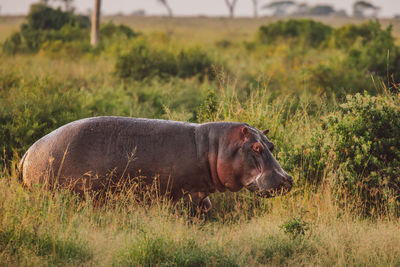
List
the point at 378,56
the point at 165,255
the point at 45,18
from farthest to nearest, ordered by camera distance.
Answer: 1. the point at 45,18
2. the point at 378,56
3. the point at 165,255

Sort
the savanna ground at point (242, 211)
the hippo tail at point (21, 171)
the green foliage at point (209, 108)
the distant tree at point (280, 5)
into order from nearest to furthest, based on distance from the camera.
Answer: the savanna ground at point (242, 211) < the hippo tail at point (21, 171) < the green foliage at point (209, 108) < the distant tree at point (280, 5)

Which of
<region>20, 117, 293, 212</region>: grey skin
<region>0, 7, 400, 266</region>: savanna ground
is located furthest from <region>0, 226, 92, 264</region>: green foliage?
<region>20, 117, 293, 212</region>: grey skin

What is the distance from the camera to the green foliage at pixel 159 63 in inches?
552

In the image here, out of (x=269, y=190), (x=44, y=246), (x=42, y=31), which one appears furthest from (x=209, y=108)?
(x=42, y=31)

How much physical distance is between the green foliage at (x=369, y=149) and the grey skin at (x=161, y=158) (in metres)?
1.23

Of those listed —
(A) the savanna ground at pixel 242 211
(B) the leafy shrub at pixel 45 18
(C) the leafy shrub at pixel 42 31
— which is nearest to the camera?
(A) the savanna ground at pixel 242 211

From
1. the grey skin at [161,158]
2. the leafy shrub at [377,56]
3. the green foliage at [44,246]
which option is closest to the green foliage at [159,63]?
the leafy shrub at [377,56]

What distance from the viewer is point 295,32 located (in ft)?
80.9

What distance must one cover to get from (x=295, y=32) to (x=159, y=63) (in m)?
12.2

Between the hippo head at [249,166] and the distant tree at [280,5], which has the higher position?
the distant tree at [280,5]

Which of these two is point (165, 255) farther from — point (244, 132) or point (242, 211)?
point (242, 211)

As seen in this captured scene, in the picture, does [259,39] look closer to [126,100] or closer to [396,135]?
[126,100]

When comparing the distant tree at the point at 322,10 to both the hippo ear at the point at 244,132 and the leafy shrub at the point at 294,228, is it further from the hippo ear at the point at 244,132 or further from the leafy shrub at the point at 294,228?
the leafy shrub at the point at 294,228

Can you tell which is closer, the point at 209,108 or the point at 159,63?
the point at 209,108
